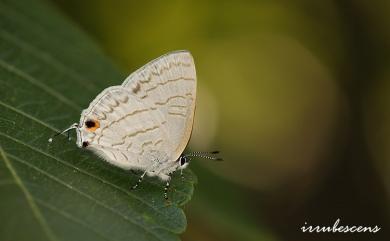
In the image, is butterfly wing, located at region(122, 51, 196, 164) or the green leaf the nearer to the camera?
the green leaf

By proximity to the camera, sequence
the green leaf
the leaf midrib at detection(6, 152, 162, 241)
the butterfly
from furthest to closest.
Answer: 1. the butterfly
2. the leaf midrib at detection(6, 152, 162, 241)
3. the green leaf

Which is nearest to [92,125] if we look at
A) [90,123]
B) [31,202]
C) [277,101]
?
[90,123]

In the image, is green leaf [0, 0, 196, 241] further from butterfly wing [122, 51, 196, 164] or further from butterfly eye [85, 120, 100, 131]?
butterfly wing [122, 51, 196, 164]

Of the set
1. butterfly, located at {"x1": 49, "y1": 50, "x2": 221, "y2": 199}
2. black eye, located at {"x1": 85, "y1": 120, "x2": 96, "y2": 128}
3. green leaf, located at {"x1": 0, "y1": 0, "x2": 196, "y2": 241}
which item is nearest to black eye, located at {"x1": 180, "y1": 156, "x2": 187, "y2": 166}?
butterfly, located at {"x1": 49, "y1": 50, "x2": 221, "y2": 199}

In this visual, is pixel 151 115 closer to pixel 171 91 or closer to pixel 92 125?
pixel 171 91

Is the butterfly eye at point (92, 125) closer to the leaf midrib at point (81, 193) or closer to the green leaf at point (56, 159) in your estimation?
the green leaf at point (56, 159)

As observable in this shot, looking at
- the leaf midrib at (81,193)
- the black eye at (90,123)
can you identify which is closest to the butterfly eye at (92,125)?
the black eye at (90,123)

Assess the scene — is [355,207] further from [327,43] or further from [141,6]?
[141,6]
